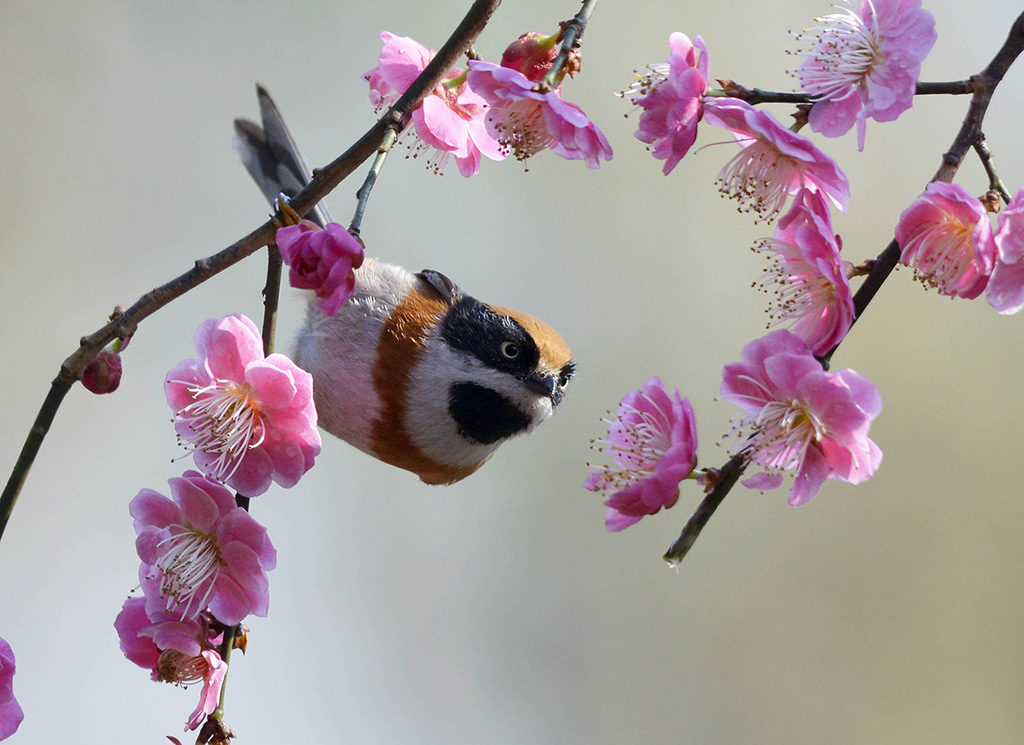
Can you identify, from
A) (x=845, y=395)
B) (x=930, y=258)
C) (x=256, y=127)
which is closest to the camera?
(x=845, y=395)

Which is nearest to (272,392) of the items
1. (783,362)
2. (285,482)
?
(285,482)

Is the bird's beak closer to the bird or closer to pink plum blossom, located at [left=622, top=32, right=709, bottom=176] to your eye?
the bird

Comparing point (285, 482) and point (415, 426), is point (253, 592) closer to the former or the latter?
point (285, 482)

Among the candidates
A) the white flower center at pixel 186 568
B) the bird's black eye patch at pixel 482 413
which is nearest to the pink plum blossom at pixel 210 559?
the white flower center at pixel 186 568

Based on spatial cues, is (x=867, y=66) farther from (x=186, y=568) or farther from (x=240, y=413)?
(x=186, y=568)

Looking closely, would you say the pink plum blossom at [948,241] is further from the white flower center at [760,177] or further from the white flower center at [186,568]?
the white flower center at [186,568]

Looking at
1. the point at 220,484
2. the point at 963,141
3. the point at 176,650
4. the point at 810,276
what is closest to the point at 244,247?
the point at 220,484
